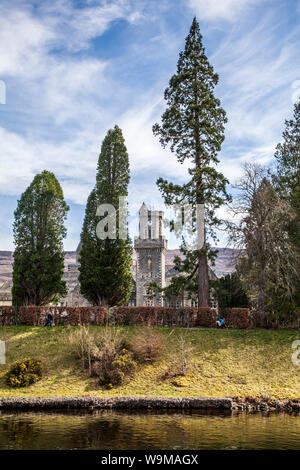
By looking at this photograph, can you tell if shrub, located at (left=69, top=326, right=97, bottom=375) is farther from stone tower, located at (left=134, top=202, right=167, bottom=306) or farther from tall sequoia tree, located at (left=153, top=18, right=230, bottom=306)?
stone tower, located at (left=134, top=202, right=167, bottom=306)

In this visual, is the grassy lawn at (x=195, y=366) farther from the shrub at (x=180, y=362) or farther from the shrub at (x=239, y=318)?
the shrub at (x=239, y=318)

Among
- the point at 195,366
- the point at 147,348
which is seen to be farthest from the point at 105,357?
the point at 195,366

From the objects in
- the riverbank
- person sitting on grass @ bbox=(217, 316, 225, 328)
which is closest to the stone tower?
person sitting on grass @ bbox=(217, 316, 225, 328)

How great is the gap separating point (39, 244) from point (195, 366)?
A: 1593 centimetres

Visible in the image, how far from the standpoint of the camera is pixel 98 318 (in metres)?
Answer: 29.1

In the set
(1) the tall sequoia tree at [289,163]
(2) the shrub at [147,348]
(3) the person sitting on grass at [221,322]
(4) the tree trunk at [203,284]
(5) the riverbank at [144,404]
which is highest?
(1) the tall sequoia tree at [289,163]

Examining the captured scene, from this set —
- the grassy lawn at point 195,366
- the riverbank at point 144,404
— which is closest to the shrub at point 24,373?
the grassy lawn at point 195,366

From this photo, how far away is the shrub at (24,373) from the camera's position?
70.0 ft

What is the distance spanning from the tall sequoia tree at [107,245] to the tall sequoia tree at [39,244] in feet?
6.19

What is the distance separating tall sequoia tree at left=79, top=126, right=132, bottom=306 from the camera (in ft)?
106

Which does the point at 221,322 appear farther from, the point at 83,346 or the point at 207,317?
the point at 83,346

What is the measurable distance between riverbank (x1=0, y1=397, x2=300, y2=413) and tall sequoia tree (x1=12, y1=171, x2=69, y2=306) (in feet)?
46.2
